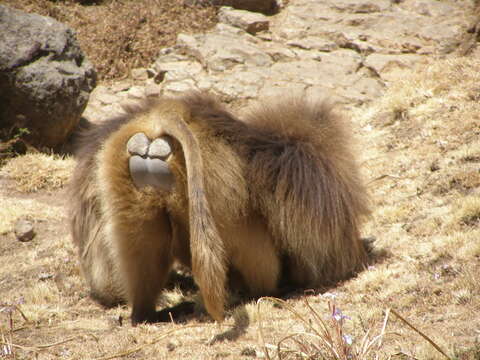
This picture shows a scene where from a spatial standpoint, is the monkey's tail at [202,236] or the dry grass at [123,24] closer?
the monkey's tail at [202,236]

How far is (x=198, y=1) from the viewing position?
1134cm

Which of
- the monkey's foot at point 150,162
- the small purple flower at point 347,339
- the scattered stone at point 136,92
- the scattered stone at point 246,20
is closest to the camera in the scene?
the small purple flower at point 347,339

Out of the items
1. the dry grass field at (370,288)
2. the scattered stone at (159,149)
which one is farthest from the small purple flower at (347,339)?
the scattered stone at (159,149)

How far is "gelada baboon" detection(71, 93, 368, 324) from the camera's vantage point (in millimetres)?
3117

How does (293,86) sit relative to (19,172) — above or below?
above

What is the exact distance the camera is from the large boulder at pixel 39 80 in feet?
25.2

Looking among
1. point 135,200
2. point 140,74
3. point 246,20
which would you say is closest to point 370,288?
point 135,200

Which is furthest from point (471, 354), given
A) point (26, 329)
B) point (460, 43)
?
point (460, 43)

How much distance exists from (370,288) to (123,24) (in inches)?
333

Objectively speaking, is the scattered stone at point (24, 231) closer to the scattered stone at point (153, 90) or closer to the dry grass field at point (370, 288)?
the dry grass field at point (370, 288)

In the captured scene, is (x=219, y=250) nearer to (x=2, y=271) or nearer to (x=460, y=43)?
(x=2, y=271)

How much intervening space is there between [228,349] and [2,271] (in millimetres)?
2837

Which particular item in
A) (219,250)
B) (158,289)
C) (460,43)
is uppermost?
(460,43)

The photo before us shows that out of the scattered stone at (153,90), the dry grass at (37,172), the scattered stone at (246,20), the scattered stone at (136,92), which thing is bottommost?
the dry grass at (37,172)
